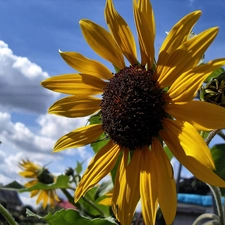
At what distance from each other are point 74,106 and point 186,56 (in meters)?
0.22

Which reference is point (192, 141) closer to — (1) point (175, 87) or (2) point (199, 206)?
(1) point (175, 87)

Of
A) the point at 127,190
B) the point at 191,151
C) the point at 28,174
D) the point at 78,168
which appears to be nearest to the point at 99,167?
the point at 127,190

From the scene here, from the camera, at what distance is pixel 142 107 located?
0.72 m

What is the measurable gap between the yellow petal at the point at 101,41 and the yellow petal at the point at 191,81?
119 mm

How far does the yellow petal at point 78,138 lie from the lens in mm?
753

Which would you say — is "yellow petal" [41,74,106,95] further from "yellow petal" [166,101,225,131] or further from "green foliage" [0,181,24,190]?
"green foliage" [0,181,24,190]

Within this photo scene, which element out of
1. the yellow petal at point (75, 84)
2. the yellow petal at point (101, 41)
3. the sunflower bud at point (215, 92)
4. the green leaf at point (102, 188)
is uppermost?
the yellow petal at point (101, 41)

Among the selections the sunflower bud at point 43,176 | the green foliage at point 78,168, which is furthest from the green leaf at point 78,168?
the sunflower bud at point 43,176

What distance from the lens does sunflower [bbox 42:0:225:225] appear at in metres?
0.62

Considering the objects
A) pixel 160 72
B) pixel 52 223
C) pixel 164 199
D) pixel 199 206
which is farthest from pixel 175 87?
pixel 199 206

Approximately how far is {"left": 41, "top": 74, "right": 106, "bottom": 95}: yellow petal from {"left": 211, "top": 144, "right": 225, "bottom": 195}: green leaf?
22 centimetres

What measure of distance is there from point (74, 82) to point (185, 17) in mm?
210

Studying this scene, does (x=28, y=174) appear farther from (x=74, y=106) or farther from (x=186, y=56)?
(x=186, y=56)

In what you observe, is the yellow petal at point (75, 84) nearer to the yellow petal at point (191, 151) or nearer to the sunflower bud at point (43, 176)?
the yellow petal at point (191, 151)
